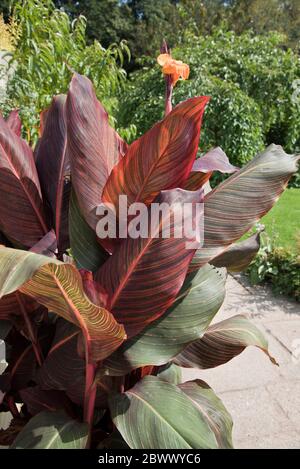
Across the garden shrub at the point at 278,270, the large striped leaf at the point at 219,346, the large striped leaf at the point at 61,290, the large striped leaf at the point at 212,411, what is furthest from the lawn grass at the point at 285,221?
the large striped leaf at the point at 61,290

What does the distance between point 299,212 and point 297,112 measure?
228 cm

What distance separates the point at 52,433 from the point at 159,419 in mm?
280

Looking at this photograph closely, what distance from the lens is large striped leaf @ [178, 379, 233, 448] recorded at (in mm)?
1131

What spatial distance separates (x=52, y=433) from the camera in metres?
1.05

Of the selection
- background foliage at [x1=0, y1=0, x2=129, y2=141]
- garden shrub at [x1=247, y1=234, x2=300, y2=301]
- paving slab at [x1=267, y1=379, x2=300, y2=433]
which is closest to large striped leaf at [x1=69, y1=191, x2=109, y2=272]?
paving slab at [x1=267, y1=379, x2=300, y2=433]

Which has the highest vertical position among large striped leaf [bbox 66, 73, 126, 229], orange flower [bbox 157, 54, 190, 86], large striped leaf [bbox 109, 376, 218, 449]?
orange flower [bbox 157, 54, 190, 86]

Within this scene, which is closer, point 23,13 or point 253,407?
point 253,407

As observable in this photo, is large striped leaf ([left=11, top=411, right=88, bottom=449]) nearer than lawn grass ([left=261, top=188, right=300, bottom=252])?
Yes

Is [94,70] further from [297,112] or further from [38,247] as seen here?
[297,112]

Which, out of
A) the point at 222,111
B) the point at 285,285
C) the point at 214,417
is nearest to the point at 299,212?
the point at 222,111

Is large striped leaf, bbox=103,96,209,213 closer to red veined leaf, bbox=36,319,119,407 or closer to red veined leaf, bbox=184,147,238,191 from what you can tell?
red veined leaf, bbox=184,147,238,191

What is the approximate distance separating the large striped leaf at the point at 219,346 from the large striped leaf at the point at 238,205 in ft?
1.05

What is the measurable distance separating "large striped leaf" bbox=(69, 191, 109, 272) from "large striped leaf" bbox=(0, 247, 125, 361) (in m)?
0.19
